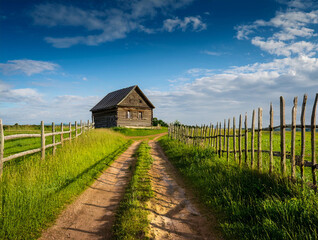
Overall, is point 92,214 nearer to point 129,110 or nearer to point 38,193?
point 38,193

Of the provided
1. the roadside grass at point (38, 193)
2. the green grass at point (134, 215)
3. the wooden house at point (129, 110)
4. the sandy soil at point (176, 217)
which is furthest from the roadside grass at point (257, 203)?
the wooden house at point (129, 110)

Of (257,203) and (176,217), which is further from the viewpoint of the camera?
(176,217)

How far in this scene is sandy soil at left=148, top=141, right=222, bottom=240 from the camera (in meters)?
4.16

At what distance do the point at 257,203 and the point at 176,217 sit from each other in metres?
1.84

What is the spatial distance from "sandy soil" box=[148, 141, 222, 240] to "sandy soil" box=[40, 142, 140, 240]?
1001 mm

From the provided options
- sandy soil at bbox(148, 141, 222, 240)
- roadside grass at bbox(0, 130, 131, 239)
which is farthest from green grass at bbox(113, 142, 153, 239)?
roadside grass at bbox(0, 130, 131, 239)

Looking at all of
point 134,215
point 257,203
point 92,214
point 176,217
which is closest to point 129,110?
point 92,214

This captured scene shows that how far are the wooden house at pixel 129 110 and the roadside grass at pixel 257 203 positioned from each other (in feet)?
86.8

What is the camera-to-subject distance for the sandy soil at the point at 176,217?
416cm

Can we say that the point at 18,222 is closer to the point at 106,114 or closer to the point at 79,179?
the point at 79,179

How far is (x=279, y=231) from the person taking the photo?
3.45 meters

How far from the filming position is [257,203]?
4613 millimetres

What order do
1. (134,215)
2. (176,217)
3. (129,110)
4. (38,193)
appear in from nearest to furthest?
1. (134,215)
2. (176,217)
3. (38,193)
4. (129,110)

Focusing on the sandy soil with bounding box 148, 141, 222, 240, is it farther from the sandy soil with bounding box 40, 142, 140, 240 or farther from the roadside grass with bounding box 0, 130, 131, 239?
the roadside grass with bounding box 0, 130, 131, 239
